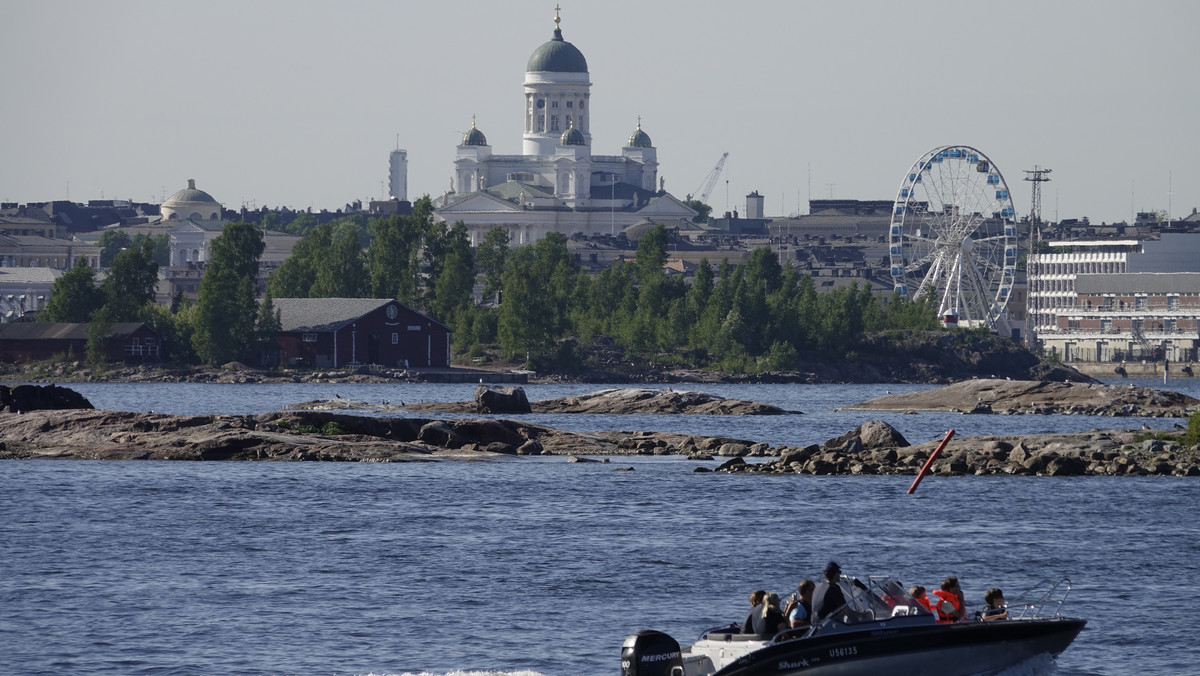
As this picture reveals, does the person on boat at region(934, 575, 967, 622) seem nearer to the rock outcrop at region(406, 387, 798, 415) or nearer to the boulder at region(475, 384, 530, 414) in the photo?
the boulder at region(475, 384, 530, 414)

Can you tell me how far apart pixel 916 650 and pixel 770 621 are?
235 cm

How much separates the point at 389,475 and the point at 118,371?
88199 mm

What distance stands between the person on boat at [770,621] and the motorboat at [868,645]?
0.12m

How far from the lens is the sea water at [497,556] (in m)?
34.1

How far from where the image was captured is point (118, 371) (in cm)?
14650

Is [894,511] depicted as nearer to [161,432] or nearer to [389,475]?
[389,475]

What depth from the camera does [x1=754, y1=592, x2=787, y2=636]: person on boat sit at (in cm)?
2911

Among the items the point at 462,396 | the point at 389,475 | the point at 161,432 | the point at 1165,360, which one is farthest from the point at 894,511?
the point at 1165,360

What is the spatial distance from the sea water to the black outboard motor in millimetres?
3658

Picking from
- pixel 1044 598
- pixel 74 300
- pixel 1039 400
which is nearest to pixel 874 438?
pixel 1044 598

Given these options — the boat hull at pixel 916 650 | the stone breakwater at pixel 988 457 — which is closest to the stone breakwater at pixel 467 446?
the stone breakwater at pixel 988 457

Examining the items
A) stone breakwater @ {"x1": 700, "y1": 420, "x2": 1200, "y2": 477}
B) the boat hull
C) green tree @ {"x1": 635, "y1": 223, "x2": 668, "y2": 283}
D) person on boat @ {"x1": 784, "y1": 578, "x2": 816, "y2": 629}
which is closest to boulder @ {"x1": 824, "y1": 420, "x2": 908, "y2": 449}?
stone breakwater @ {"x1": 700, "y1": 420, "x2": 1200, "y2": 477}

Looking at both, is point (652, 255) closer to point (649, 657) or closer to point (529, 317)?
point (529, 317)

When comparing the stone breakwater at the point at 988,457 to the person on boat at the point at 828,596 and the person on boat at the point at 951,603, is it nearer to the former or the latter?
the person on boat at the point at 951,603
